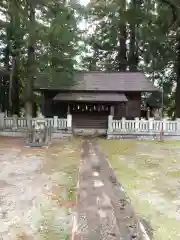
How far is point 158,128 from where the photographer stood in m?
22.0

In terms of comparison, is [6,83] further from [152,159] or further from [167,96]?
[152,159]

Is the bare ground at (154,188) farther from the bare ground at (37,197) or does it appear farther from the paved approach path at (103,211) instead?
the bare ground at (37,197)

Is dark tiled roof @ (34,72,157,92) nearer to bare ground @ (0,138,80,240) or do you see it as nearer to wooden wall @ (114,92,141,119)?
wooden wall @ (114,92,141,119)

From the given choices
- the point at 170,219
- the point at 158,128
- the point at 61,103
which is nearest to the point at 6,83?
the point at 61,103

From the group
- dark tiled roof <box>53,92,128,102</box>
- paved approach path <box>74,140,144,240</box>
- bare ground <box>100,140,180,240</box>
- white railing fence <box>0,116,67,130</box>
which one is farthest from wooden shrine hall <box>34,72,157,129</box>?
paved approach path <box>74,140,144,240</box>

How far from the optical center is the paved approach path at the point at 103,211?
15.9 feet

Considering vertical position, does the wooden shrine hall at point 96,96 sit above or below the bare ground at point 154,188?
above

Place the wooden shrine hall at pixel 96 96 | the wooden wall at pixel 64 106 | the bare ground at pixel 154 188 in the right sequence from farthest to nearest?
the wooden wall at pixel 64 106 < the wooden shrine hall at pixel 96 96 < the bare ground at pixel 154 188

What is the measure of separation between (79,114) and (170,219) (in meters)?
20.1

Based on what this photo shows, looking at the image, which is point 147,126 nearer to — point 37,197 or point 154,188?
point 154,188

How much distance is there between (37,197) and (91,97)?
57.5 ft

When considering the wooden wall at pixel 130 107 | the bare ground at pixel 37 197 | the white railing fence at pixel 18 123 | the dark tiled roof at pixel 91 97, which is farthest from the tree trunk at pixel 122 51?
the bare ground at pixel 37 197

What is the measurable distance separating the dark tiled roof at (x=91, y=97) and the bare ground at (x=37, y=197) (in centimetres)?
1148

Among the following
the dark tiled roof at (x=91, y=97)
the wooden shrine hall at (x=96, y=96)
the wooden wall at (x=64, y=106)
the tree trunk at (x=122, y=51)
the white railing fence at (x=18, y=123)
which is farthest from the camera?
the tree trunk at (x=122, y=51)
